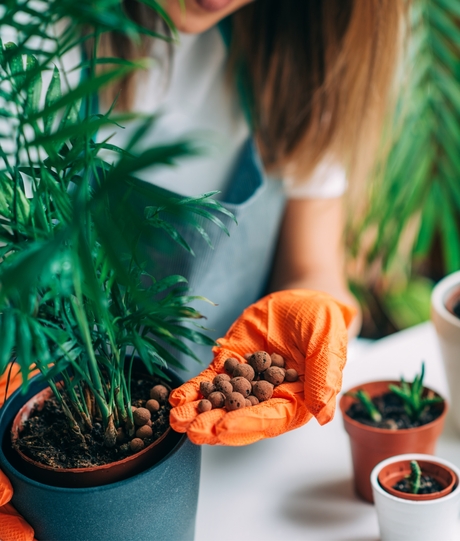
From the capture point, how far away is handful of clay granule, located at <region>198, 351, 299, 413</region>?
48 cm

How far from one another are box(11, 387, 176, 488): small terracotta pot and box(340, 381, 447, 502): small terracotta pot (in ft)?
0.73

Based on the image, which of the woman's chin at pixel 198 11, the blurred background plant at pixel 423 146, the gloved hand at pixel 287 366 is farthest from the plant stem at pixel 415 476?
the blurred background plant at pixel 423 146

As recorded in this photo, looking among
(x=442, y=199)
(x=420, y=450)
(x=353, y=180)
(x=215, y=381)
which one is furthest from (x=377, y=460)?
(x=442, y=199)

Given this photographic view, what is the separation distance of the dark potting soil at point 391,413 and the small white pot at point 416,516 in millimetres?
90

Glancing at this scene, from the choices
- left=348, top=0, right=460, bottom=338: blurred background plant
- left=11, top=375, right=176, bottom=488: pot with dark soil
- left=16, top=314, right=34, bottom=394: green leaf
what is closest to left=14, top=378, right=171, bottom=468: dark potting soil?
left=11, top=375, right=176, bottom=488: pot with dark soil

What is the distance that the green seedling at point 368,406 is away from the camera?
657 mm

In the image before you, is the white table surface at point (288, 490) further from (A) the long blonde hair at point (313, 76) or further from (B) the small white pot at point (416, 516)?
(A) the long blonde hair at point (313, 76)

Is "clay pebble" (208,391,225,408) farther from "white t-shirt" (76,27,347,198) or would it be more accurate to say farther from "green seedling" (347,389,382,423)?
"white t-shirt" (76,27,347,198)

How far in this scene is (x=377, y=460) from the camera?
2.02ft

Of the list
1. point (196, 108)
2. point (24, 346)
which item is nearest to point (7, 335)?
point (24, 346)

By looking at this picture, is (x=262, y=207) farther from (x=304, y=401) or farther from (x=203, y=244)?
(x=304, y=401)

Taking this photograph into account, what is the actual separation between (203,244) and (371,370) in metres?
0.30

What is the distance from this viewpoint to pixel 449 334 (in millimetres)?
668

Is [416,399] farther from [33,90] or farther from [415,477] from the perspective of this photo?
[33,90]
